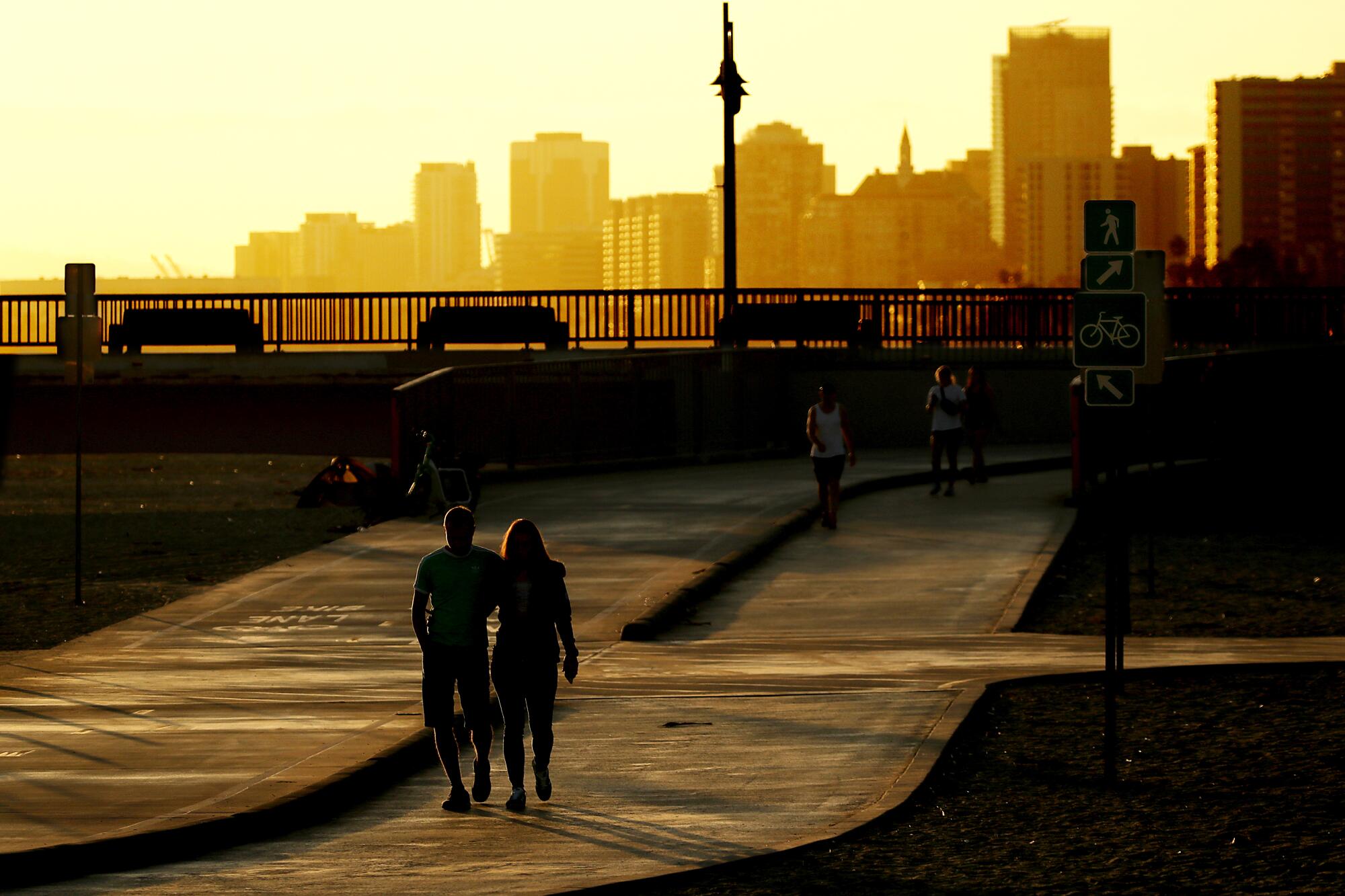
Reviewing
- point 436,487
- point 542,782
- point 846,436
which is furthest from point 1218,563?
point 542,782

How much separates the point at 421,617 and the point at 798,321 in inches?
1240

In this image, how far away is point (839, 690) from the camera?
13672mm

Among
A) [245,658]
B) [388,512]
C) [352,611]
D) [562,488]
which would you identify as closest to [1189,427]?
[562,488]

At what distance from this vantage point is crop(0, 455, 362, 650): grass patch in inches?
751

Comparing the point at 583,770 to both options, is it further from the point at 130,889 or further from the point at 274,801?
the point at 130,889

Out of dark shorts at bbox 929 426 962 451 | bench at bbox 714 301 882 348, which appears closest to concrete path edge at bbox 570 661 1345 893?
dark shorts at bbox 929 426 962 451

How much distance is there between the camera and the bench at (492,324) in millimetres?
43594

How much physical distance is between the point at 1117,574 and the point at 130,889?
5.29 metres

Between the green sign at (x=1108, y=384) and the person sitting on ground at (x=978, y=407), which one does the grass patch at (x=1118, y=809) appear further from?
the person sitting on ground at (x=978, y=407)

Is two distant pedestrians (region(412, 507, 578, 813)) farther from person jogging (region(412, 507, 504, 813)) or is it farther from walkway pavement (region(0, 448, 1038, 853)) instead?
walkway pavement (region(0, 448, 1038, 853))

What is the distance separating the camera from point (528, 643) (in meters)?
10.2

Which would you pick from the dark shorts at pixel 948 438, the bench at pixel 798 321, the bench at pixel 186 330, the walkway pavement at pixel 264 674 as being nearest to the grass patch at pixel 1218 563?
the dark shorts at pixel 948 438

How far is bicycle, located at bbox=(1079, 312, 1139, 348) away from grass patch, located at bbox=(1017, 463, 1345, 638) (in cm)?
635

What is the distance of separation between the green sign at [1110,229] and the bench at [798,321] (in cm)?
2944
